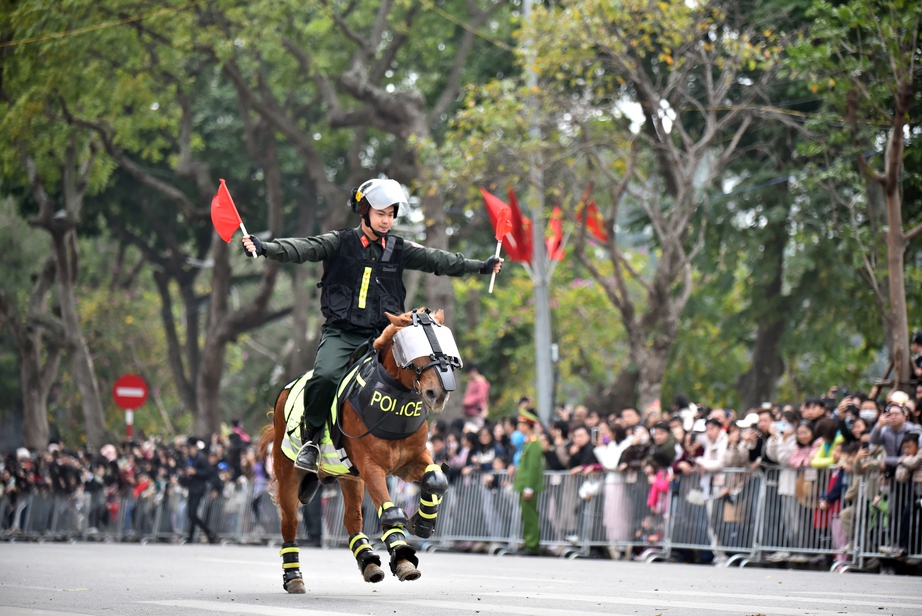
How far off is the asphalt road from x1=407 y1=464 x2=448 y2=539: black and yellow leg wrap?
48 cm

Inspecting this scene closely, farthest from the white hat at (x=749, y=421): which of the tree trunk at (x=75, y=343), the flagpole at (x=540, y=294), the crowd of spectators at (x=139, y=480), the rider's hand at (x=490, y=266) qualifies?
the tree trunk at (x=75, y=343)

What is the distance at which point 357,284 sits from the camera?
1000cm

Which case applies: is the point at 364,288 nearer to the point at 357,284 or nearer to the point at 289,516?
the point at 357,284

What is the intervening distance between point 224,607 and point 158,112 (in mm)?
22581

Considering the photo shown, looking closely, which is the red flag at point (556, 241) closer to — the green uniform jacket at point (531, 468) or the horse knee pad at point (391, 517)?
the green uniform jacket at point (531, 468)

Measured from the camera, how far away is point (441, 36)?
29.6 m

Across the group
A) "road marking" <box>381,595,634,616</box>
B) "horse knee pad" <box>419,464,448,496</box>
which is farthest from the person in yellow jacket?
"road marking" <box>381,595,634,616</box>

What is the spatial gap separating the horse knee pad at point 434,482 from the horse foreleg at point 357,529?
61cm

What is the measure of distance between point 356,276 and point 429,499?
1873 mm

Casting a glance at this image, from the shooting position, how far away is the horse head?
868 cm

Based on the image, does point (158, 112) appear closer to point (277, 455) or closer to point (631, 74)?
point (631, 74)

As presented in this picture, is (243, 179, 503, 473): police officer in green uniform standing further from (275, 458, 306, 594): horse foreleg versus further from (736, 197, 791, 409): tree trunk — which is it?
(736, 197, 791, 409): tree trunk

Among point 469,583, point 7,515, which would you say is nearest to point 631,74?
point 469,583

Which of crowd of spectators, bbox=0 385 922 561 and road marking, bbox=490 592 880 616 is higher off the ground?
crowd of spectators, bbox=0 385 922 561
